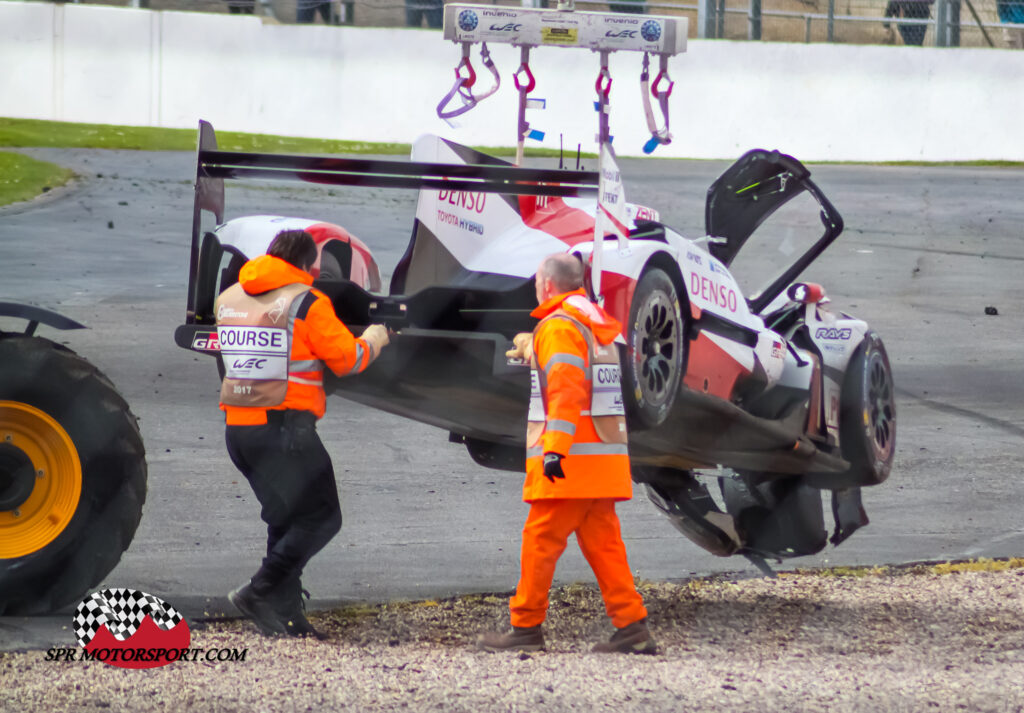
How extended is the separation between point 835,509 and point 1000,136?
1823cm

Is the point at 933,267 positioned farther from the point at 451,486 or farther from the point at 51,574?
the point at 51,574

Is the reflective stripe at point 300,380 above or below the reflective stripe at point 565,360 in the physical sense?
below

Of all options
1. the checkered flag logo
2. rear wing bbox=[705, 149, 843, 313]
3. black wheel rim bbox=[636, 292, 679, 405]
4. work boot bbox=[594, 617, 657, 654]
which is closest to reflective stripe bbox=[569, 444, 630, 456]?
black wheel rim bbox=[636, 292, 679, 405]

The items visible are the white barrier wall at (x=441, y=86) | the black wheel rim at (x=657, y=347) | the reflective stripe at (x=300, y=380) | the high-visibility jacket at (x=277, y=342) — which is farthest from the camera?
the white barrier wall at (x=441, y=86)

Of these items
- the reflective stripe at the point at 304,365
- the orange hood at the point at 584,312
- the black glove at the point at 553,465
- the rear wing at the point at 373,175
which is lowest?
the black glove at the point at 553,465

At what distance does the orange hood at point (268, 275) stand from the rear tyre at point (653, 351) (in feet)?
4.74

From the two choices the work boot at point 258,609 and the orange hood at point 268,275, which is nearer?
the orange hood at point 268,275

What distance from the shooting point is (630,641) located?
629 centimetres

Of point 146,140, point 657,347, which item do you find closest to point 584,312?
point 657,347

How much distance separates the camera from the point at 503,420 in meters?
6.93

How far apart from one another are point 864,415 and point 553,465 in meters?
2.99

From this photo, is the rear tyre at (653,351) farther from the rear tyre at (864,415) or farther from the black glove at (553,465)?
the rear tyre at (864,415)

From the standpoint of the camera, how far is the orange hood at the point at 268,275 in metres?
6.28

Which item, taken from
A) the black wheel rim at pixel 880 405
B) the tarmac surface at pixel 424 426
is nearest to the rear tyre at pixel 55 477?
the tarmac surface at pixel 424 426
